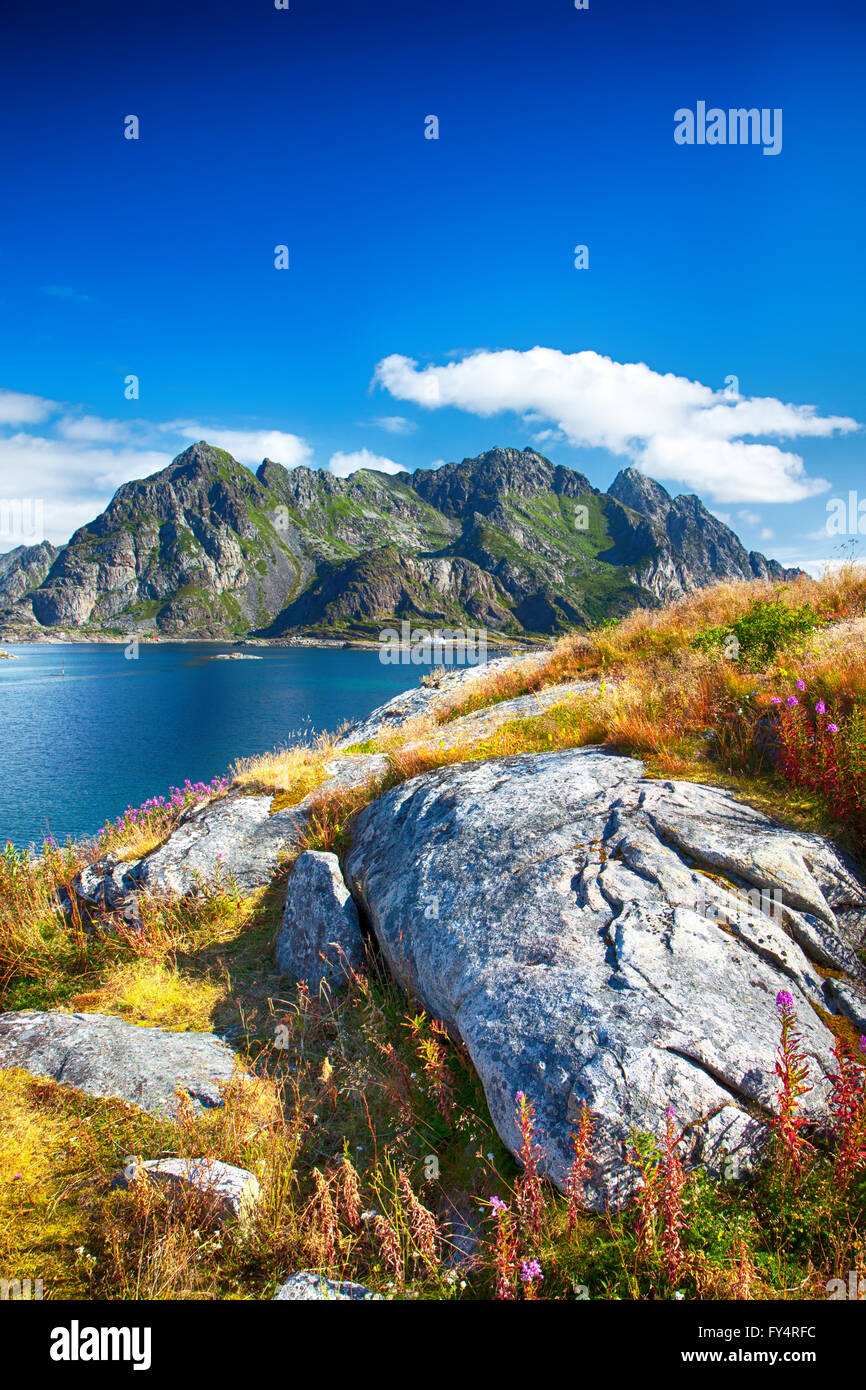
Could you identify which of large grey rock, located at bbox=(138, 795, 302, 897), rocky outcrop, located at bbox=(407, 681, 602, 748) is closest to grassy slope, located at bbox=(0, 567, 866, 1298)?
large grey rock, located at bbox=(138, 795, 302, 897)

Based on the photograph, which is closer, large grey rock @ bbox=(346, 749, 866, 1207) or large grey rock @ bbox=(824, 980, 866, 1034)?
large grey rock @ bbox=(346, 749, 866, 1207)

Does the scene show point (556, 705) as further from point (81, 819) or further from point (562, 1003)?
point (81, 819)

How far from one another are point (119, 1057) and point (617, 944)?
465 cm

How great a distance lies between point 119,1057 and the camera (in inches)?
211

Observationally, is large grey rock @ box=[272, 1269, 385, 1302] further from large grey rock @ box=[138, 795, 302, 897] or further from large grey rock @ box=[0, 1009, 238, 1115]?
large grey rock @ box=[138, 795, 302, 897]

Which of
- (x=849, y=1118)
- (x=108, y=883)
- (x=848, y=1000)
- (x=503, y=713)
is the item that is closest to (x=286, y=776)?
(x=108, y=883)

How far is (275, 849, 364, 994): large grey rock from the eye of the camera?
680 centimetres

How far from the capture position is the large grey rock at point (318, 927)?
680cm

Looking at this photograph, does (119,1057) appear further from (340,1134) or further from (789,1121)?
(789,1121)

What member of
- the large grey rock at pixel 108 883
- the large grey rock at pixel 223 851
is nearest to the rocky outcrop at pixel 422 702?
the large grey rock at pixel 223 851

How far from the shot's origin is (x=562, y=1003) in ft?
13.7

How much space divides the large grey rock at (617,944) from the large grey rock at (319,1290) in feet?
3.80

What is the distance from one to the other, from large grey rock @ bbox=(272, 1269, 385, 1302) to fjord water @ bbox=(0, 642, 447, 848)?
11.7 metres

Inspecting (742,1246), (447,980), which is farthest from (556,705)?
(742,1246)
